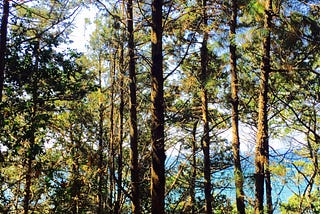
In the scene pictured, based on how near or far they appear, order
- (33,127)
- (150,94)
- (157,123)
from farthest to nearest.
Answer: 1. (150,94)
2. (33,127)
3. (157,123)

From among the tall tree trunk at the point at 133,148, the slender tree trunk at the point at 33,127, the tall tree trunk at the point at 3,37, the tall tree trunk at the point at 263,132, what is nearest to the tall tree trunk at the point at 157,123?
the tall tree trunk at the point at 133,148

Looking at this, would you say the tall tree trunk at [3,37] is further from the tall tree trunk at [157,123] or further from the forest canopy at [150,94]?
the tall tree trunk at [157,123]

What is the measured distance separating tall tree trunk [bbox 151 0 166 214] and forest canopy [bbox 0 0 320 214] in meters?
0.01

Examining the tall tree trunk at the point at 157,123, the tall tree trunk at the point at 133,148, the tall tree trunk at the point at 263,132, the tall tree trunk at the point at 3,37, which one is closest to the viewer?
the tall tree trunk at the point at 157,123

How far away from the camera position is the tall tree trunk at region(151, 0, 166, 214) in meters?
3.43

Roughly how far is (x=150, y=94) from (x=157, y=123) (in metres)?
4.95

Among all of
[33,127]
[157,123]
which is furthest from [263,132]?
[33,127]

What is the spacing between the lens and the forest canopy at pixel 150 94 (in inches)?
178

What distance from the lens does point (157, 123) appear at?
356 cm

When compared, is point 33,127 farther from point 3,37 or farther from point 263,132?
point 263,132

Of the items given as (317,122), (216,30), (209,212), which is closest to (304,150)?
(317,122)

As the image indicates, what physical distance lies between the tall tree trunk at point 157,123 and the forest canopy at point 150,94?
0.01 m

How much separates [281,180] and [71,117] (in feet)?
23.1

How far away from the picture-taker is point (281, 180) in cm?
643
